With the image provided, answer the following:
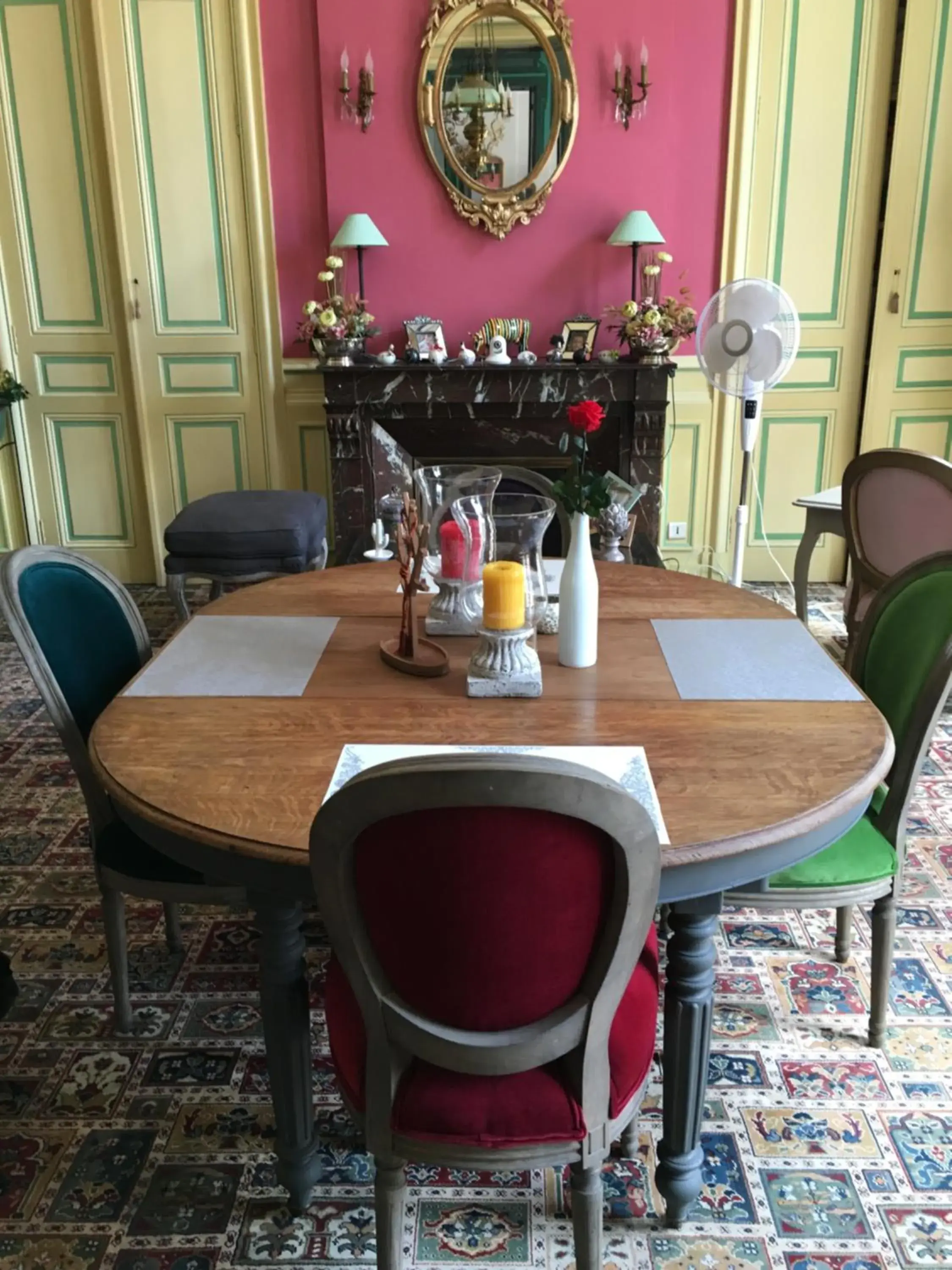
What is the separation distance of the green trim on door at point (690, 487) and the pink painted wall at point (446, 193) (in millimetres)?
537

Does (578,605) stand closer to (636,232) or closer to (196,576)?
(196,576)

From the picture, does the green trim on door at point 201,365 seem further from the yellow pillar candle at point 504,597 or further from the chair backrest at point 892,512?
the yellow pillar candle at point 504,597

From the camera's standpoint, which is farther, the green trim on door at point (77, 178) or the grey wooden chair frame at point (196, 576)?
the green trim on door at point (77, 178)

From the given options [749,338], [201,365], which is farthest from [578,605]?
[201,365]

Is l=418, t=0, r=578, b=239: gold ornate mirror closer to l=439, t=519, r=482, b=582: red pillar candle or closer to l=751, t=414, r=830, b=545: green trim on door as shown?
l=751, t=414, r=830, b=545: green trim on door

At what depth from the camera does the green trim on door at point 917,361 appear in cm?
427

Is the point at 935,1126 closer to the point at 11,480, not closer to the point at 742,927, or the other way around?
the point at 742,927

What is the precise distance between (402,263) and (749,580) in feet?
6.75

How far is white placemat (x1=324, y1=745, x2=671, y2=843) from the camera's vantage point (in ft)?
4.33

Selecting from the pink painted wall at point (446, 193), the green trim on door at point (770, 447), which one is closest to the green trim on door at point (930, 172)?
the green trim on door at point (770, 447)

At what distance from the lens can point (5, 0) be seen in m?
4.11

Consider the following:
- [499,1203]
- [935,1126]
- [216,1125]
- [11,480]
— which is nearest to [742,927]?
[935,1126]

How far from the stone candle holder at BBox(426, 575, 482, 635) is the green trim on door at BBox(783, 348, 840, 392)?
299 cm

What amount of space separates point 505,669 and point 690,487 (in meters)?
3.12
